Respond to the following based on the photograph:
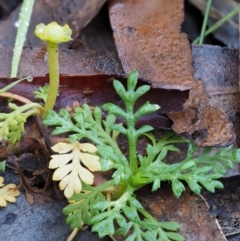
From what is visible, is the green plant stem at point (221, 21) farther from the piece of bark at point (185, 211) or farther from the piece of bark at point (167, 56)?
the piece of bark at point (185, 211)

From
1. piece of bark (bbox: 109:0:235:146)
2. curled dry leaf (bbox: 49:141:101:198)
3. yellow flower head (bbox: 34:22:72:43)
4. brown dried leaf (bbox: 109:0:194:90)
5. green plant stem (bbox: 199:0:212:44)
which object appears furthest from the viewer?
green plant stem (bbox: 199:0:212:44)

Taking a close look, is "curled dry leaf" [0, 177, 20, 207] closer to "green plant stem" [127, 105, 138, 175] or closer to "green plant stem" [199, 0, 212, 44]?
"green plant stem" [127, 105, 138, 175]

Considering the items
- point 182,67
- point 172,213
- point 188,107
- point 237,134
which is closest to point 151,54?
point 182,67

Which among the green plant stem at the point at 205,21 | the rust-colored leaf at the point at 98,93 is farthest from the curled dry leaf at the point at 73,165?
the green plant stem at the point at 205,21

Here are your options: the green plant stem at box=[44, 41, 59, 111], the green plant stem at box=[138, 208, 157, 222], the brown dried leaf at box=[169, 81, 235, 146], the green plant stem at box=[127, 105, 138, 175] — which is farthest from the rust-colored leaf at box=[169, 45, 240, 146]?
the green plant stem at box=[44, 41, 59, 111]

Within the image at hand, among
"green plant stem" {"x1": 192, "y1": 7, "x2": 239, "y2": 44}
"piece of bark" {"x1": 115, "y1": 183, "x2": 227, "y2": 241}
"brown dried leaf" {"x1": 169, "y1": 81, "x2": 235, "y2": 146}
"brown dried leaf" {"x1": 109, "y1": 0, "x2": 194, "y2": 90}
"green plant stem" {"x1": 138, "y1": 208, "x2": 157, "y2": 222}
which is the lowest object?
"piece of bark" {"x1": 115, "y1": 183, "x2": 227, "y2": 241}

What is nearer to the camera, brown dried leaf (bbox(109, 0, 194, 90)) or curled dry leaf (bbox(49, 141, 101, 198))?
curled dry leaf (bbox(49, 141, 101, 198))
